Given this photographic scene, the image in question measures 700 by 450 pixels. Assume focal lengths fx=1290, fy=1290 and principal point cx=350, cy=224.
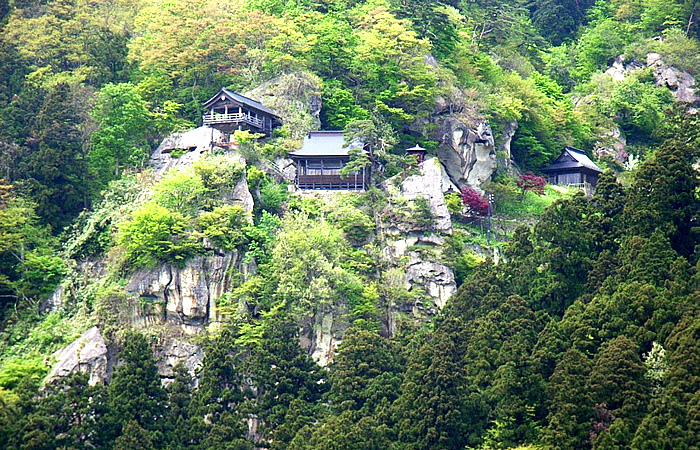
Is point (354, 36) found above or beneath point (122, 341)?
above

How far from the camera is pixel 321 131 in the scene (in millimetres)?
64375

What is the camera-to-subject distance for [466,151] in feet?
218

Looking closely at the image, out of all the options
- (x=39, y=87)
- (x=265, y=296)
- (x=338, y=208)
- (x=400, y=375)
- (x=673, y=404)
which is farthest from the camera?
(x=39, y=87)

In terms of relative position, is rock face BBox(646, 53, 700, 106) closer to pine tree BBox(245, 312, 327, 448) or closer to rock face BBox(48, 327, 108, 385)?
pine tree BBox(245, 312, 327, 448)

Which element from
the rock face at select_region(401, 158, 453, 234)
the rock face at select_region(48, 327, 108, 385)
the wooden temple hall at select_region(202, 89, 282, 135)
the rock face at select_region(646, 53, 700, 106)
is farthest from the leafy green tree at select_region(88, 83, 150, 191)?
the rock face at select_region(646, 53, 700, 106)

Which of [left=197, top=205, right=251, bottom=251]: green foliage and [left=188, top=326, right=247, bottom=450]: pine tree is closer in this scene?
[left=188, top=326, right=247, bottom=450]: pine tree

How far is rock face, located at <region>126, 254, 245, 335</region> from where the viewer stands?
56.1 metres

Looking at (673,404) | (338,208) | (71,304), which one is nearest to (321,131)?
(338,208)

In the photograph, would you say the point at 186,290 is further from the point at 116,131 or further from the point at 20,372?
the point at 116,131

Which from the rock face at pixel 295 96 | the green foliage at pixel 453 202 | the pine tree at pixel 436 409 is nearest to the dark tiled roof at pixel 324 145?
the rock face at pixel 295 96

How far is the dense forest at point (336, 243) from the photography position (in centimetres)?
4856

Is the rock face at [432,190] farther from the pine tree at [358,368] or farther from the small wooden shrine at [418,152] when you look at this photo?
the pine tree at [358,368]

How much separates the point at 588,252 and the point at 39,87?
103 feet

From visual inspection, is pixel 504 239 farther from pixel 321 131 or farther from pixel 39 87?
pixel 39 87
